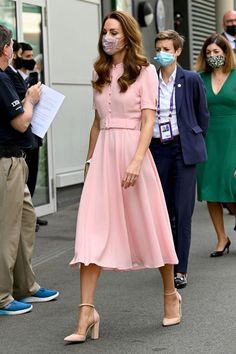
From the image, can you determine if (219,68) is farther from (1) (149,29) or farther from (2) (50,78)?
(1) (149,29)

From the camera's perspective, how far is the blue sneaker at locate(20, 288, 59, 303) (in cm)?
652

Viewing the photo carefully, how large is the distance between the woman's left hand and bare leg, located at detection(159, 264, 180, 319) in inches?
24.9

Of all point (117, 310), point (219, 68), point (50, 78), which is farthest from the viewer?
point (50, 78)

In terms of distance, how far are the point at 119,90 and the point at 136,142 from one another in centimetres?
32

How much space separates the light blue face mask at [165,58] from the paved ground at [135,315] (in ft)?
5.42

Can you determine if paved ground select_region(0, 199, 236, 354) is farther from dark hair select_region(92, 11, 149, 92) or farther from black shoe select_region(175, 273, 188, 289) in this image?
dark hair select_region(92, 11, 149, 92)

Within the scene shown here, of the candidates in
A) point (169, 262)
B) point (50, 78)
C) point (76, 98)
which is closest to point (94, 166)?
point (169, 262)

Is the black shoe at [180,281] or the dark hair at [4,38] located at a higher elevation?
the dark hair at [4,38]

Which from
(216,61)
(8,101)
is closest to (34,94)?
(8,101)

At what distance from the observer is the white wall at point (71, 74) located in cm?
1115

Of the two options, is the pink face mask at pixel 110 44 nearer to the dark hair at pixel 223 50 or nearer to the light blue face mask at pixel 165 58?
the light blue face mask at pixel 165 58

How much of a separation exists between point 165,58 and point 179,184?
916mm

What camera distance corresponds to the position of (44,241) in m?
9.34

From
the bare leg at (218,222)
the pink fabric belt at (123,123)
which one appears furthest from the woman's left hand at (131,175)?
the bare leg at (218,222)
